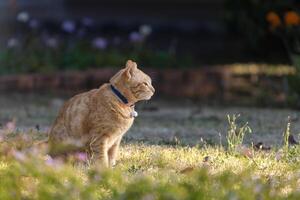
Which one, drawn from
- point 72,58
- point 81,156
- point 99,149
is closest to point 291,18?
point 72,58

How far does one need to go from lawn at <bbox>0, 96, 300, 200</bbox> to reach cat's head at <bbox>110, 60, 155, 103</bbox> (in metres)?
0.43

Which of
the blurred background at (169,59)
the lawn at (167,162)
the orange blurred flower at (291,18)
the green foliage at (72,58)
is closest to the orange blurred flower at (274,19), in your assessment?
the blurred background at (169,59)

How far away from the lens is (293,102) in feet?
33.0

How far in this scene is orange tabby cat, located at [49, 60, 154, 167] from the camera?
5.96 m

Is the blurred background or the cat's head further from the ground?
the cat's head

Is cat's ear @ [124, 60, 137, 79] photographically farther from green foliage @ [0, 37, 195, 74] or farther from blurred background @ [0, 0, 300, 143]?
green foliage @ [0, 37, 195, 74]

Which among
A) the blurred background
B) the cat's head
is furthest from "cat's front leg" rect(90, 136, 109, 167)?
the blurred background

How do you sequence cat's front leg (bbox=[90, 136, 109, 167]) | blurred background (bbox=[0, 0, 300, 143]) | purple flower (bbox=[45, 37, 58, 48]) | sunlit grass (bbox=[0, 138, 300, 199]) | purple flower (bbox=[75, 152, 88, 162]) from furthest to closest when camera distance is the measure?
purple flower (bbox=[45, 37, 58, 48])
blurred background (bbox=[0, 0, 300, 143])
cat's front leg (bbox=[90, 136, 109, 167])
purple flower (bbox=[75, 152, 88, 162])
sunlit grass (bbox=[0, 138, 300, 199])

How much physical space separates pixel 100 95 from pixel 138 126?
2.37m

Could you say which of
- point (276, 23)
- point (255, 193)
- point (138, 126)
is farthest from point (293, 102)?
point (255, 193)

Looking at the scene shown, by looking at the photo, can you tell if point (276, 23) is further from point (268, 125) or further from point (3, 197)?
point (3, 197)

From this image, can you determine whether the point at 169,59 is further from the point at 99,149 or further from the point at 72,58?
the point at 99,149

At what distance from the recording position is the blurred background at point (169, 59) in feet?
30.6

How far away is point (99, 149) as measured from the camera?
5.93m
